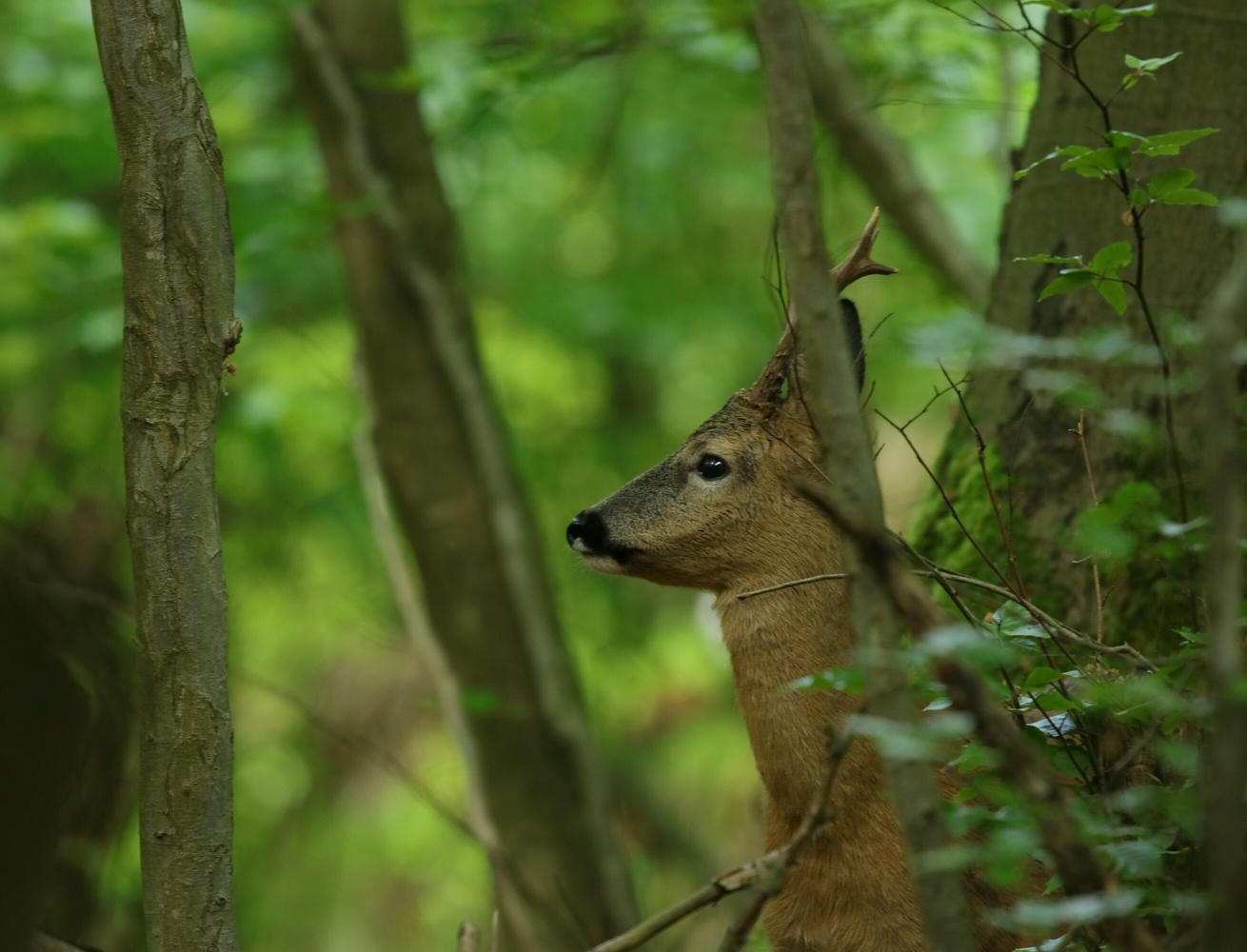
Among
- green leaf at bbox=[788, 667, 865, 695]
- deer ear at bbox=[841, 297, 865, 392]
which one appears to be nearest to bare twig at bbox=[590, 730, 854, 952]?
green leaf at bbox=[788, 667, 865, 695]

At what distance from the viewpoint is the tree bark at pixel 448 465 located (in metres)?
6.39

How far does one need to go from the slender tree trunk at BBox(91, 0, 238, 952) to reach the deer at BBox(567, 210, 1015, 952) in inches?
57.2

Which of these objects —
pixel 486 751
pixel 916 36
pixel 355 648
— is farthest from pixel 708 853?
pixel 916 36

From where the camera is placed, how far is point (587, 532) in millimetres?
3973

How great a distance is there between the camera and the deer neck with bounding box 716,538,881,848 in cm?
342

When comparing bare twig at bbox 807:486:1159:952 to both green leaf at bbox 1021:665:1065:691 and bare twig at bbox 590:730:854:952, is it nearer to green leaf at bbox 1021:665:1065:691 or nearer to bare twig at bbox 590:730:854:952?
bare twig at bbox 590:730:854:952

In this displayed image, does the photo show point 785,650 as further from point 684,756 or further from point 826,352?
point 684,756

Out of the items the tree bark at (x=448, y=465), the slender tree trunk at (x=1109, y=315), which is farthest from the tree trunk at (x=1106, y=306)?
the tree bark at (x=448, y=465)

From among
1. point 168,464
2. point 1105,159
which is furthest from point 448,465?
point 1105,159

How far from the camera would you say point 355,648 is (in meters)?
13.0

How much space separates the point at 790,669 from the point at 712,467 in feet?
2.22

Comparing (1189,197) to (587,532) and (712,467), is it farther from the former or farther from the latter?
(587,532)

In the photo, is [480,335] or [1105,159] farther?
[480,335]

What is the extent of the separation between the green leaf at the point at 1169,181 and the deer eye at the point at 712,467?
1635mm
